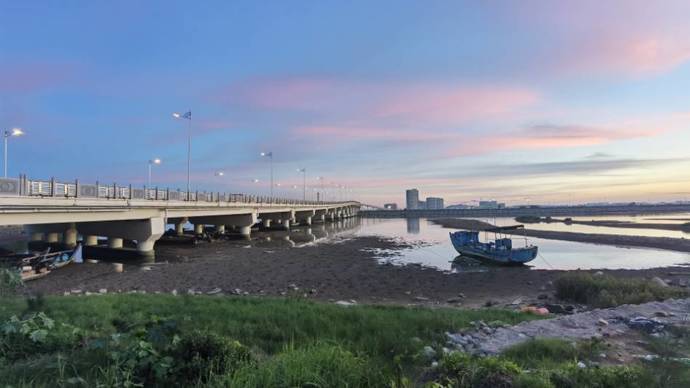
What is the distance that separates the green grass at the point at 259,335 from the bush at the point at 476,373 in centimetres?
57

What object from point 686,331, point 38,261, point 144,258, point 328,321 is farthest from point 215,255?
point 686,331

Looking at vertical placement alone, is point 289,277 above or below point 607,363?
below

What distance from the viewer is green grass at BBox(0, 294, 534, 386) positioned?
4.82m

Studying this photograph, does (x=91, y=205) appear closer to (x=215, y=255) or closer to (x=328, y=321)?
(x=215, y=255)

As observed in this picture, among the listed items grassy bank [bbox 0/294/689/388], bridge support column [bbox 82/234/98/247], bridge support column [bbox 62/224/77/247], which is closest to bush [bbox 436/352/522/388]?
grassy bank [bbox 0/294/689/388]

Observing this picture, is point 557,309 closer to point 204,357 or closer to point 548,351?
point 548,351

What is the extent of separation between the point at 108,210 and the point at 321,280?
57.3 ft

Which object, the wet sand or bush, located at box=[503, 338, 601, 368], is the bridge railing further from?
bush, located at box=[503, 338, 601, 368]

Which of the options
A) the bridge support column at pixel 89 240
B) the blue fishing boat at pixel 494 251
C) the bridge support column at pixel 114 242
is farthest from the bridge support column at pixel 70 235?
the blue fishing boat at pixel 494 251

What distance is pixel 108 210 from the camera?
3020cm

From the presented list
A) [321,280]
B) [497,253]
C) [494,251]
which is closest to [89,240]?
[321,280]

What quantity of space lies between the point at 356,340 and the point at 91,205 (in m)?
26.5

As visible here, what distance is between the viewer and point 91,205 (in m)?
27.9

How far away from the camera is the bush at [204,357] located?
4.88 metres
